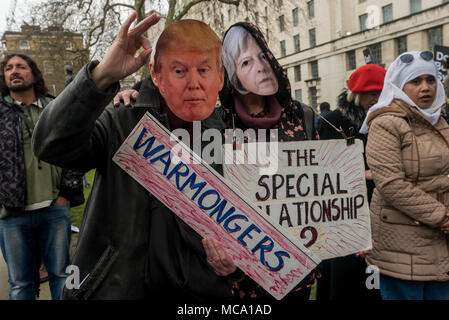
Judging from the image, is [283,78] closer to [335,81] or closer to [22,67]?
[22,67]

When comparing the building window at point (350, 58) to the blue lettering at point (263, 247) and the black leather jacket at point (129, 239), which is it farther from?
the black leather jacket at point (129, 239)

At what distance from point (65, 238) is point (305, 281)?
1.91 metres

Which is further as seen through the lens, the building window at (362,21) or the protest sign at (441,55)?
the building window at (362,21)

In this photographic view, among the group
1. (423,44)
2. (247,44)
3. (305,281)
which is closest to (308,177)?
(305,281)

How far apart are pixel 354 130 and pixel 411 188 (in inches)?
27.3

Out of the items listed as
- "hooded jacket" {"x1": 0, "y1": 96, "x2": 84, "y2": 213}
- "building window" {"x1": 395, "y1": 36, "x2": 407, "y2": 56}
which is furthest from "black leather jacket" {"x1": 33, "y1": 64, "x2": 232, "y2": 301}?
"building window" {"x1": 395, "y1": 36, "x2": 407, "y2": 56}

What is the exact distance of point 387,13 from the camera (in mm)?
20406

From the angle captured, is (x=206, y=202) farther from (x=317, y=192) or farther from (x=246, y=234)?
(x=317, y=192)

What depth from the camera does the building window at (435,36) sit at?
59.5ft

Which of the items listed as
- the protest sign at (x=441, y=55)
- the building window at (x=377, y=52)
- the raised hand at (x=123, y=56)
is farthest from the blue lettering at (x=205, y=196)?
the building window at (x=377, y=52)

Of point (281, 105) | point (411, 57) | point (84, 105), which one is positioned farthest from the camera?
point (411, 57)

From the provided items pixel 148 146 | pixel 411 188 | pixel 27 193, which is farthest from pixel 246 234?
pixel 27 193

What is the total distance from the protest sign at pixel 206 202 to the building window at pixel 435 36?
827 inches

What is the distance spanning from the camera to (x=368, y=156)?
6.15 feet
